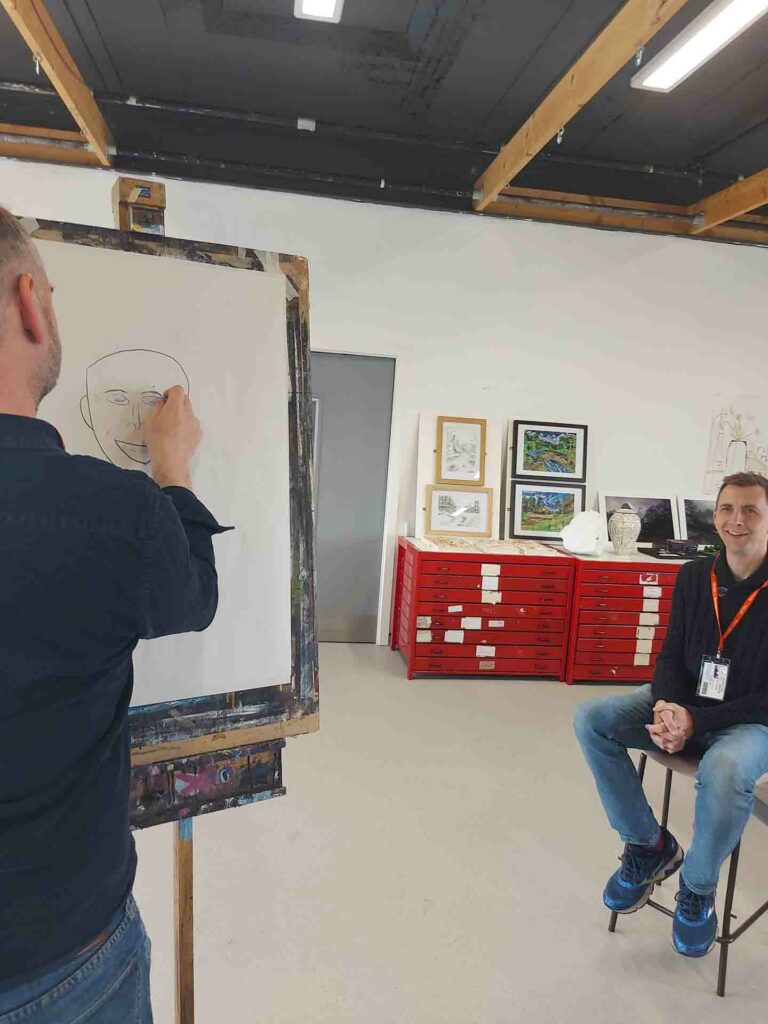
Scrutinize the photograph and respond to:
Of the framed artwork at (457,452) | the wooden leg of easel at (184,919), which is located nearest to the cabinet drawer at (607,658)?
the framed artwork at (457,452)

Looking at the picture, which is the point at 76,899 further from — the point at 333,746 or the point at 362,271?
the point at 362,271

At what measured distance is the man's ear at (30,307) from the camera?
719 mm

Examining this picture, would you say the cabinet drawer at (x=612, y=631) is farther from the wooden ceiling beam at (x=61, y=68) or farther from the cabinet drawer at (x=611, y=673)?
the wooden ceiling beam at (x=61, y=68)

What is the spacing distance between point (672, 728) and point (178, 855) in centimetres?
136

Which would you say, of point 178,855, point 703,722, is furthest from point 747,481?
point 178,855

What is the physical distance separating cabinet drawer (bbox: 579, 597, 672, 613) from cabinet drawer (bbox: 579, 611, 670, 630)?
0.02m

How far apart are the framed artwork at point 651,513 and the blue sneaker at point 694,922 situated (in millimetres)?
3001

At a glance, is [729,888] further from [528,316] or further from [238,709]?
[528,316]

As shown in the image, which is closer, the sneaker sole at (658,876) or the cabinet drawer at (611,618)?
the sneaker sole at (658,876)

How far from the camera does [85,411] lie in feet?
4.02

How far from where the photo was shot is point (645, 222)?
4.59m

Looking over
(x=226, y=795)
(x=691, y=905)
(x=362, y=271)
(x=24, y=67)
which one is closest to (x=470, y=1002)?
(x=691, y=905)

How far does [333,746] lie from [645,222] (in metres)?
3.73

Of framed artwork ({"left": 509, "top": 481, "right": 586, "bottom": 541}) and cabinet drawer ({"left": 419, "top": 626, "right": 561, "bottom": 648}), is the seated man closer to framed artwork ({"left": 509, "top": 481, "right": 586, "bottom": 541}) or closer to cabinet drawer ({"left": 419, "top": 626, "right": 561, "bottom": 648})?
cabinet drawer ({"left": 419, "top": 626, "right": 561, "bottom": 648})
